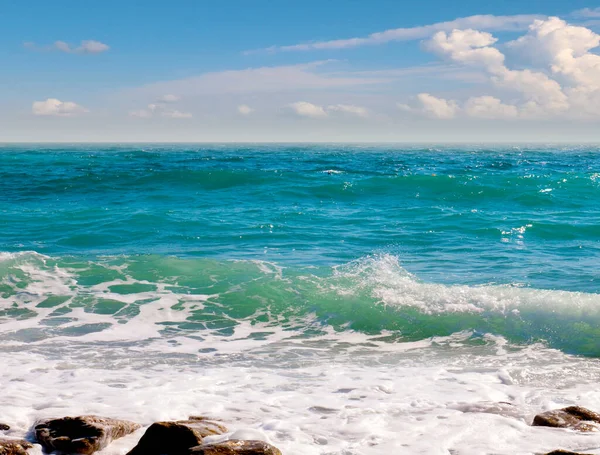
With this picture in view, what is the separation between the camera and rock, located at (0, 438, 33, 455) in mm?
4629

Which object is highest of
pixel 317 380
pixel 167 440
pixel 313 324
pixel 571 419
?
pixel 167 440

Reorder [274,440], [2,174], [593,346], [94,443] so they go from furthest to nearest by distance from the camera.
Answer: [2,174] → [593,346] → [274,440] → [94,443]

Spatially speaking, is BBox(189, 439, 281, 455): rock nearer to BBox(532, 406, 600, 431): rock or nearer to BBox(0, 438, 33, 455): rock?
BBox(0, 438, 33, 455): rock

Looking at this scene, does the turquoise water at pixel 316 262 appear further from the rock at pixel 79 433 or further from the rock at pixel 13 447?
the rock at pixel 13 447

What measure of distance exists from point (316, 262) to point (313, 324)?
15.3ft

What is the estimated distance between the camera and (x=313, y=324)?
10188 millimetres

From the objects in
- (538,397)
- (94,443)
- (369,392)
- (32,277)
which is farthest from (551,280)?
(32,277)

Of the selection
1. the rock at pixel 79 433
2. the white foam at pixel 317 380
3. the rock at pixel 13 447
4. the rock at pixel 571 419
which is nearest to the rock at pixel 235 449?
the white foam at pixel 317 380

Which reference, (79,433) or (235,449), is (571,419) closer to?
(235,449)

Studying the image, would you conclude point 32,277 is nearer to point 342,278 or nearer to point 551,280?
point 342,278

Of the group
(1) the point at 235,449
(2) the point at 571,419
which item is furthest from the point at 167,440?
(2) the point at 571,419

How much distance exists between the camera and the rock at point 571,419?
5465mm

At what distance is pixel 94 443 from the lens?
4887 millimetres

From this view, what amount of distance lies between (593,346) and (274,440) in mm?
5974
